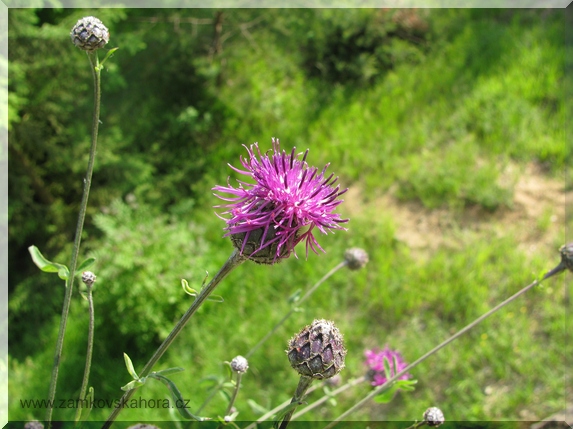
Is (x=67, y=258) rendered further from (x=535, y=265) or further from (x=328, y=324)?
(x=535, y=265)

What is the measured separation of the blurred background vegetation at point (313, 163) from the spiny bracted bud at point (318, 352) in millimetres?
1810

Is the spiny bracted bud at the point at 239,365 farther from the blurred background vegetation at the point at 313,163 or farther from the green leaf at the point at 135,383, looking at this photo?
the blurred background vegetation at the point at 313,163

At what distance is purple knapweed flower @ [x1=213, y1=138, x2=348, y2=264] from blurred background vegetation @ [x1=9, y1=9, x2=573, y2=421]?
6.17ft

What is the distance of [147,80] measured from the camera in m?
3.88

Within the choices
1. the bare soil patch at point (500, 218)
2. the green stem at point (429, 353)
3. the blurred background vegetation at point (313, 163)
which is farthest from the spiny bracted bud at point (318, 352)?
the bare soil patch at point (500, 218)

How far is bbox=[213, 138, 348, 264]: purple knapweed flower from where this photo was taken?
115 centimetres

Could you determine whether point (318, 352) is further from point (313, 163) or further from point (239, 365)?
point (313, 163)

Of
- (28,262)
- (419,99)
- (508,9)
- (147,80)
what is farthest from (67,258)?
(508,9)

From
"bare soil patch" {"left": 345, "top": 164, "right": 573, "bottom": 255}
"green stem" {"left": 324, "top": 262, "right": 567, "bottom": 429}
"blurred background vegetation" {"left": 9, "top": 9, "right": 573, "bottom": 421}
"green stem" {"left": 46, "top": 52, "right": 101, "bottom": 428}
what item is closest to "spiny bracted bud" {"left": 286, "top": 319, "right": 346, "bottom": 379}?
"green stem" {"left": 324, "top": 262, "right": 567, "bottom": 429}

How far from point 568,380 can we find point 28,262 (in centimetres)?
339

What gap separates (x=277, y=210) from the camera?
3.81 ft

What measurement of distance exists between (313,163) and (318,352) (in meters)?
2.80

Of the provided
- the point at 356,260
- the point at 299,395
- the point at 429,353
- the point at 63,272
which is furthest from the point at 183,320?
the point at 356,260

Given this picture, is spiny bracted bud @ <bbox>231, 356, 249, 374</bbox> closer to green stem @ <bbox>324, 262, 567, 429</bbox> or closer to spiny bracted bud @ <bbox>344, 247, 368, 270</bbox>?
green stem @ <bbox>324, 262, 567, 429</bbox>
